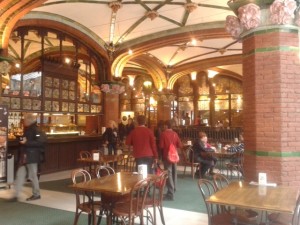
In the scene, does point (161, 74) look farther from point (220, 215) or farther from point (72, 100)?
point (220, 215)

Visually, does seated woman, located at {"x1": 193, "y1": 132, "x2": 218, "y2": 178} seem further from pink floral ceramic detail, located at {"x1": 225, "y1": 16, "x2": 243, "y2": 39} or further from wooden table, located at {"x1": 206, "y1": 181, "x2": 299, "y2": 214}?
wooden table, located at {"x1": 206, "y1": 181, "x2": 299, "y2": 214}

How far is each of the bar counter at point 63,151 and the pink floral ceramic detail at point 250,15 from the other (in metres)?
6.32

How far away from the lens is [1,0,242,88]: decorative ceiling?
805 centimetres

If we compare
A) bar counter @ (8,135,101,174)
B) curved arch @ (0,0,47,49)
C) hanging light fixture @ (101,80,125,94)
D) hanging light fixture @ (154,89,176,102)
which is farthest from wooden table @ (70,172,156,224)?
hanging light fixture @ (154,89,176,102)

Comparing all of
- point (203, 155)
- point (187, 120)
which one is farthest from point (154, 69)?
point (203, 155)

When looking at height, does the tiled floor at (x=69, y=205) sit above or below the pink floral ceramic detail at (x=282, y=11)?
below

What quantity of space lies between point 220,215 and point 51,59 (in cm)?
791

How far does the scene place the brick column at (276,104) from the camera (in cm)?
423

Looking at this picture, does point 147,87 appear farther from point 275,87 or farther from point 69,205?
point 275,87

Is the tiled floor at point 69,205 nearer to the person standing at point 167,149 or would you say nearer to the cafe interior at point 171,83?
the cafe interior at point 171,83

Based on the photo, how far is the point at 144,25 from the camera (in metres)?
9.50

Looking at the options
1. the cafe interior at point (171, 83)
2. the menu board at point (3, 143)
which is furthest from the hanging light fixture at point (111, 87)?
the menu board at point (3, 143)

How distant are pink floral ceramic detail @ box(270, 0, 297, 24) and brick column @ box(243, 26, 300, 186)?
118mm

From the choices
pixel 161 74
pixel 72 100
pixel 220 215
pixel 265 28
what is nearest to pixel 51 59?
pixel 72 100
